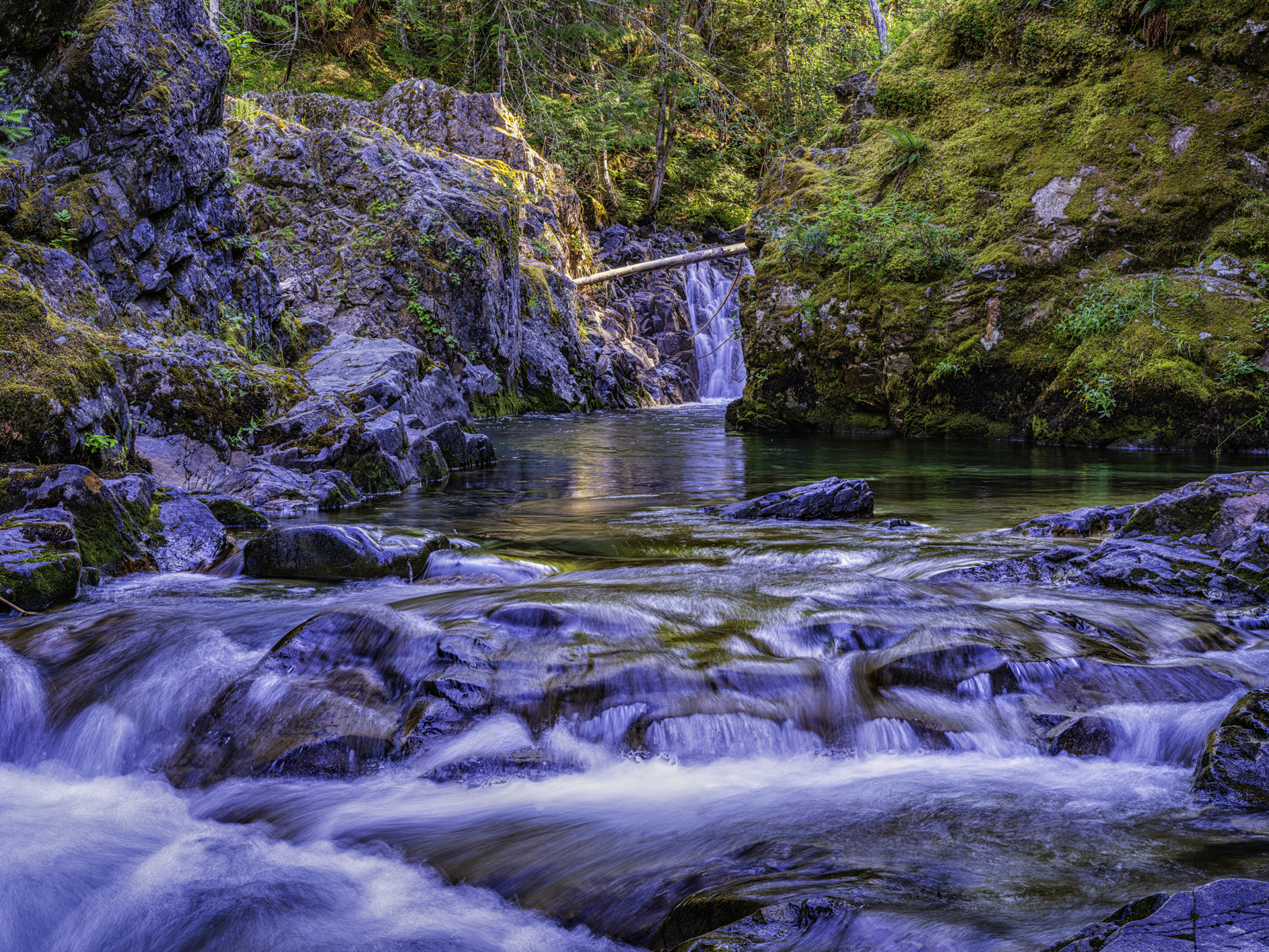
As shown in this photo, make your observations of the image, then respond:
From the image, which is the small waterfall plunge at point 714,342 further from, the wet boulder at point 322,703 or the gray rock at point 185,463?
the wet boulder at point 322,703

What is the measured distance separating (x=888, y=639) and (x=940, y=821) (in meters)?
1.24

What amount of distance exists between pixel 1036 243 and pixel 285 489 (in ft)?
33.9

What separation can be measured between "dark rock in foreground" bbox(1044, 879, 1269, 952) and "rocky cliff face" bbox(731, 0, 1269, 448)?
10.1 m

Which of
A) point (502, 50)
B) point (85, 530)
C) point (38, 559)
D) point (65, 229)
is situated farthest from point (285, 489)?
point (502, 50)

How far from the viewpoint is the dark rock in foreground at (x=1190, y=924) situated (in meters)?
1.28

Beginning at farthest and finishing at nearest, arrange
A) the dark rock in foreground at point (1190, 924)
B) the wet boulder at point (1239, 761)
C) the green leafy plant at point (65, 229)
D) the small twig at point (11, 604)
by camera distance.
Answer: the green leafy plant at point (65, 229)
the small twig at point (11, 604)
the wet boulder at point (1239, 761)
the dark rock in foreground at point (1190, 924)

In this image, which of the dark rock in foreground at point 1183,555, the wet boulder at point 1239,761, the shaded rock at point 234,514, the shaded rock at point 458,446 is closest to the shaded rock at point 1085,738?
the wet boulder at point 1239,761

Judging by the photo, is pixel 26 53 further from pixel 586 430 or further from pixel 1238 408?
pixel 1238 408

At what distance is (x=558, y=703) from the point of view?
312cm

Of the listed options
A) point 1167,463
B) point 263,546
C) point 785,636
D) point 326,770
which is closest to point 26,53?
point 263,546

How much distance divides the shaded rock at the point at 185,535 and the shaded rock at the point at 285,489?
0.80 metres

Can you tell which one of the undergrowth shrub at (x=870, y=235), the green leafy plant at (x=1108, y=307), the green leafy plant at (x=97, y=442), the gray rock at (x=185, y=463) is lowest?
the gray rock at (x=185, y=463)

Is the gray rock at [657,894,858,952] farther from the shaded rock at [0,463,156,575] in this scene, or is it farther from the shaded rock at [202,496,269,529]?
the shaded rock at [202,496,269,529]

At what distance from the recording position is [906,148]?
43.4 feet
